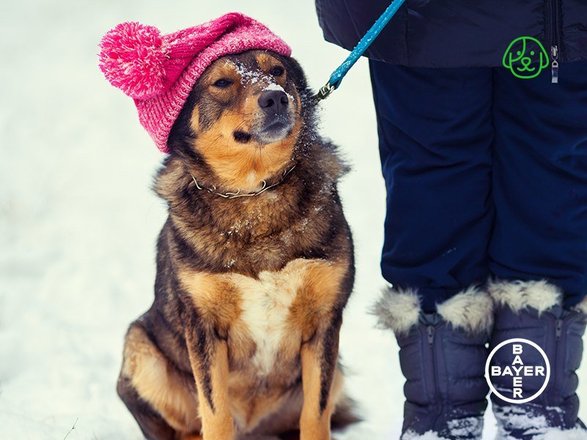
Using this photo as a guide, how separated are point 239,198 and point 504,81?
0.89 metres

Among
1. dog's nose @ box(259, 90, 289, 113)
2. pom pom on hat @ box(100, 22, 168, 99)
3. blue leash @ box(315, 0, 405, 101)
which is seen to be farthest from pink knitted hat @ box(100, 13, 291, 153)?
blue leash @ box(315, 0, 405, 101)

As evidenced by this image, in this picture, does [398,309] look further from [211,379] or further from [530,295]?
[211,379]

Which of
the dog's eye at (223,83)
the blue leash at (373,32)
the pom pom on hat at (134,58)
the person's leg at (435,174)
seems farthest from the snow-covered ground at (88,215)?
the pom pom on hat at (134,58)

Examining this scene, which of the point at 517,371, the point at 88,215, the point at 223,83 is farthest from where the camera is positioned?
the point at 88,215

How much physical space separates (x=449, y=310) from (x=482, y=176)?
1.30 ft

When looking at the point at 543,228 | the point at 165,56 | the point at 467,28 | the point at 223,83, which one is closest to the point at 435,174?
the point at 543,228

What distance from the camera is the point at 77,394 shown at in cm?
323

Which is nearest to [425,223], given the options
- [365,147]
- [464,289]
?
[464,289]

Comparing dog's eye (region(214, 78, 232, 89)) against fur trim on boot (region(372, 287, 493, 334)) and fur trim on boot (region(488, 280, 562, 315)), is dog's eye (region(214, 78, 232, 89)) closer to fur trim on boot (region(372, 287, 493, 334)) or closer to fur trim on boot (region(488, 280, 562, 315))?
fur trim on boot (region(372, 287, 493, 334))

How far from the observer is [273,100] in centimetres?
251

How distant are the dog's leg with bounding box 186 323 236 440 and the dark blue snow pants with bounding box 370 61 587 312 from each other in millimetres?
601

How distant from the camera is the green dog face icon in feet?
7.07

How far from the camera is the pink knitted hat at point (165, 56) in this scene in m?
2.39

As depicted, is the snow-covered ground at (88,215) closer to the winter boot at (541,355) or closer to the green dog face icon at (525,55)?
the winter boot at (541,355)
